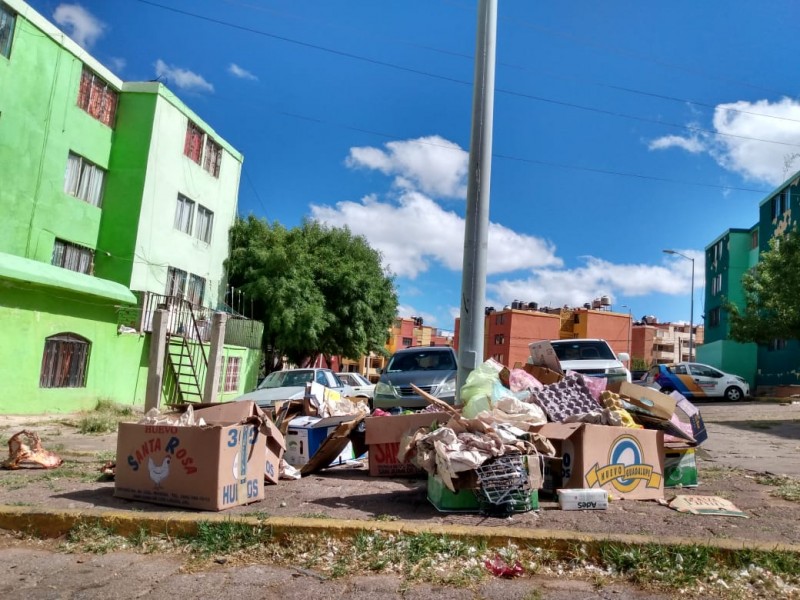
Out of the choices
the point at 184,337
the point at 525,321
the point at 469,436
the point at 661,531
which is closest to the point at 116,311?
the point at 184,337

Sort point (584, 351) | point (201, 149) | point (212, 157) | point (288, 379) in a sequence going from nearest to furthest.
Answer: point (288, 379) → point (584, 351) → point (201, 149) → point (212, 157)

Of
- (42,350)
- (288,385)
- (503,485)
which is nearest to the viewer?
(503,485)

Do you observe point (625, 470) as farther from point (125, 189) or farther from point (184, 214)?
point (184, 214)

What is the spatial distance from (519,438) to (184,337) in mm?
16458

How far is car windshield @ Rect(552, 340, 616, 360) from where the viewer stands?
14371 mm

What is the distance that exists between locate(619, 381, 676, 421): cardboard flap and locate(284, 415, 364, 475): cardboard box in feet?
9.17

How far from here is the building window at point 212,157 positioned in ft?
77.7

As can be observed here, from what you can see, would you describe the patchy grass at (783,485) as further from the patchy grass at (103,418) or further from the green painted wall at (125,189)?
the green painted wall at (125,189)

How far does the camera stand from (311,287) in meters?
26.1

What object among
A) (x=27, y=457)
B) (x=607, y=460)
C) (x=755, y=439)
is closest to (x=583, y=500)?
(x=607, y=460)

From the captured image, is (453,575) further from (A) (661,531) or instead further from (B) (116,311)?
(B) (116,311)

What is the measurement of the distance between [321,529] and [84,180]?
17692mm

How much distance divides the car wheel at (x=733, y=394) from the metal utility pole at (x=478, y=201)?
20.6 metres

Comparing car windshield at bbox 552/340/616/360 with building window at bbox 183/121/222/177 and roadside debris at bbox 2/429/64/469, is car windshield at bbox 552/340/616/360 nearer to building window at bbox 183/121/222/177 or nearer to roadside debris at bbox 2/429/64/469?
roadside debris at bbox 2/429/64/469
